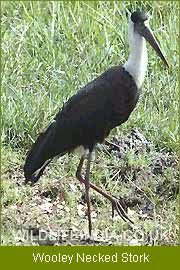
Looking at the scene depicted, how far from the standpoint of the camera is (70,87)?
21.5ft

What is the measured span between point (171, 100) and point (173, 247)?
144 centimetres

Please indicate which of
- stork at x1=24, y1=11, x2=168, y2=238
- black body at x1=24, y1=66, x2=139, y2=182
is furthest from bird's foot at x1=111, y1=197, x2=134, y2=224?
black body at x1=24, y1=66, x2=139, y2=182

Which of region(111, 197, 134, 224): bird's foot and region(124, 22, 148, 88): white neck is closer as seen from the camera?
region(124, 22, 148, 88): white neck

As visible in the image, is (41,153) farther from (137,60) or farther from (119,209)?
(137,60)

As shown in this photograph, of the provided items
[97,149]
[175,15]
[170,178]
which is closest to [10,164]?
[97,149]

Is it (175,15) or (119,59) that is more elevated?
(175,15)

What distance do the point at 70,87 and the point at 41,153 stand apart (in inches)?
46.3

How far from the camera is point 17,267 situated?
16.7 feet

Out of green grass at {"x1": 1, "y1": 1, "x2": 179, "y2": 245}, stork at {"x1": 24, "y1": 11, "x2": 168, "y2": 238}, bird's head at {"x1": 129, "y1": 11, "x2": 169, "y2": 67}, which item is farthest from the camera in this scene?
green grass at {"x1": 1, "y1": 1, "x2": 179, "y2": 245}

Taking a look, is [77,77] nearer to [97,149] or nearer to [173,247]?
[97,149]

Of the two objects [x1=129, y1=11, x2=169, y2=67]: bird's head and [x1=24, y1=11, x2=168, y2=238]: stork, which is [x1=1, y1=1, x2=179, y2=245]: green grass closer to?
[x1=24, y1=11, x2=168, y2=238]: stork

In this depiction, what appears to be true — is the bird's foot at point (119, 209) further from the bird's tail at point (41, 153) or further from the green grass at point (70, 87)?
the bird's tail at point (41, 153)

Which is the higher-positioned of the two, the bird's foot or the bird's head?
the bird's head

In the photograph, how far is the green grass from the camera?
5.80m
